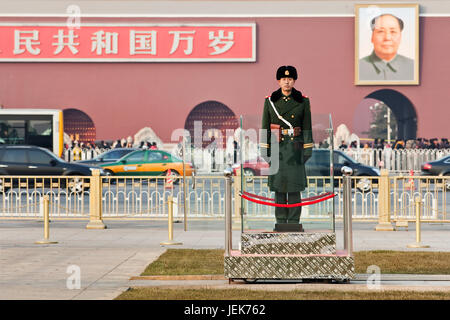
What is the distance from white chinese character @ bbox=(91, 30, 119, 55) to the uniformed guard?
2777 centimetres

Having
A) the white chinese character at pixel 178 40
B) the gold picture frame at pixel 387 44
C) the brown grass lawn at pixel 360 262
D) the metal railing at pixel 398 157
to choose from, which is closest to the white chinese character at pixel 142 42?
the white chinese character at pixel 178 40

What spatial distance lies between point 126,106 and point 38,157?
→ 12.8 metres

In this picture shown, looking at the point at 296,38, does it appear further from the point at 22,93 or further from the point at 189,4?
the point at 22,93

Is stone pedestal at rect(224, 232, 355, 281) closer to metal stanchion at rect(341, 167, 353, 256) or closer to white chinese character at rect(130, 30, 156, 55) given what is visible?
metal stanchion at rect(341, 167, 353, 256)

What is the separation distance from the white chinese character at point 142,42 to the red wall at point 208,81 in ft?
2.20

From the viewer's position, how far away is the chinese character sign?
35875 millimetres

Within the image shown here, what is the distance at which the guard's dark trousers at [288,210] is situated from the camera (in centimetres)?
905

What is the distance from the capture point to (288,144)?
9.04 meters

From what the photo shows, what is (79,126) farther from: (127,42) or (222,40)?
(222,40)

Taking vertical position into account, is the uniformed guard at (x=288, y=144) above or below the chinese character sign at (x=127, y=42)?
below

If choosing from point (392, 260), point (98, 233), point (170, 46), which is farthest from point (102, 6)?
point (392, 260)

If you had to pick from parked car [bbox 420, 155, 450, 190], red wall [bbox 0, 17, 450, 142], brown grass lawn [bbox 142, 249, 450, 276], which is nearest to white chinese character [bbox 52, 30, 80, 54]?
red wall [bbox 0, 17, 450, 142]

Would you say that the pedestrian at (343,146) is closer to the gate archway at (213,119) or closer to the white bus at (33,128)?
the gate archway at (213,119)

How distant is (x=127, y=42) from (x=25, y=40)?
4505 mm
